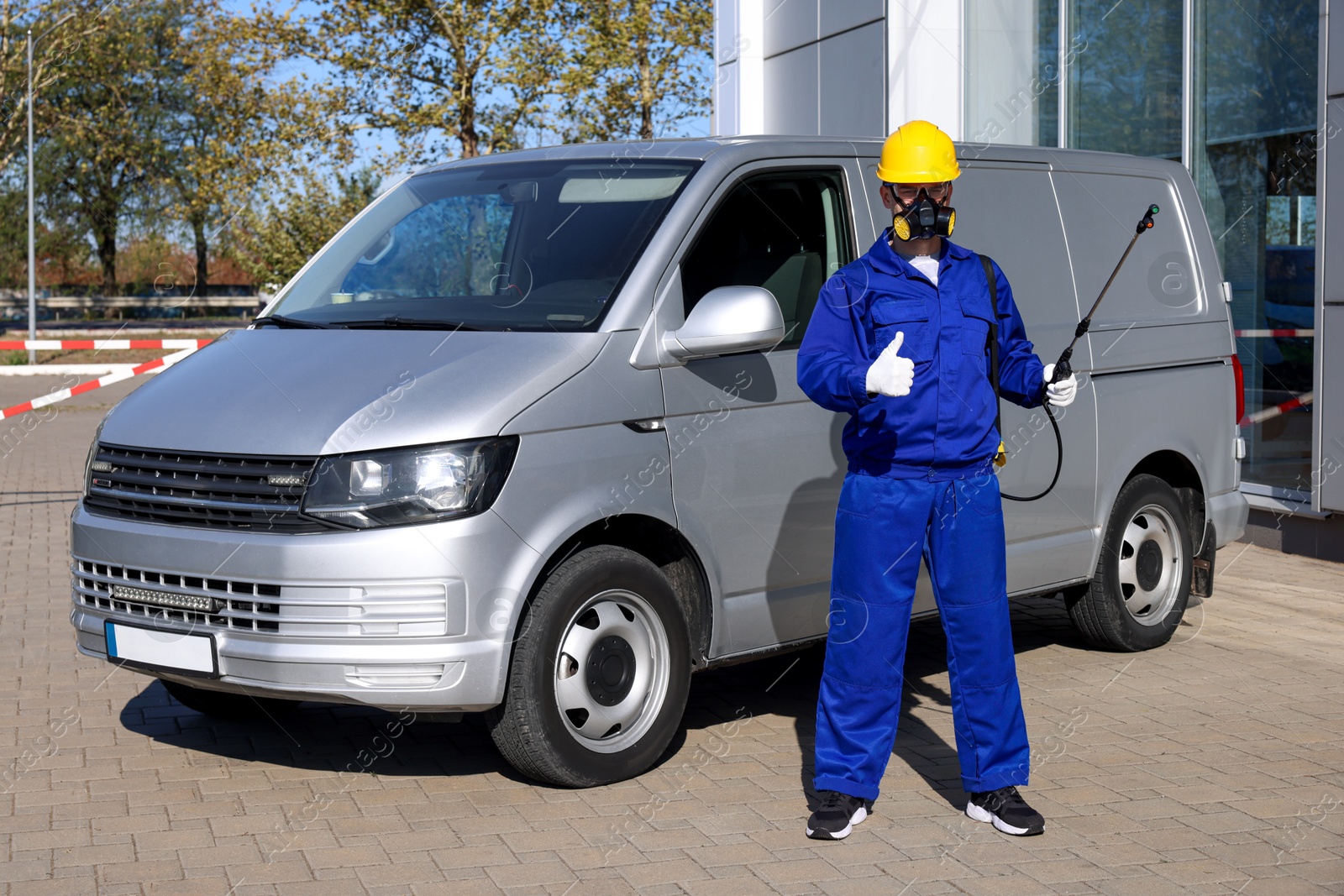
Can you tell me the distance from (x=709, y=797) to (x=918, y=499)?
1.24 meters

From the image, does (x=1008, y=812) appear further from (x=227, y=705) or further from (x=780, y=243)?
(x=227, y=705)

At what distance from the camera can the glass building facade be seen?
34.0 ft

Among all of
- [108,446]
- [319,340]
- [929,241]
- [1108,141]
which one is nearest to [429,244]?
[319,340]

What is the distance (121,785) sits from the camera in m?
5.19

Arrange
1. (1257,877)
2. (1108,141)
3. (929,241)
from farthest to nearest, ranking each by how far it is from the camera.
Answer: (1108,141), (929,241), (1257,877)

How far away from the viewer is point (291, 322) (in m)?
5.55

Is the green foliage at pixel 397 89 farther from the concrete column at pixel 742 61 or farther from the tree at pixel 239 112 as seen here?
the concrete column at pixel 742 61

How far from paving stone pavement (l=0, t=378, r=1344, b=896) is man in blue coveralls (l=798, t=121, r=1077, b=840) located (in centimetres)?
24

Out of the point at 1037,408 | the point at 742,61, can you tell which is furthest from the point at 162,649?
the point at 742,61

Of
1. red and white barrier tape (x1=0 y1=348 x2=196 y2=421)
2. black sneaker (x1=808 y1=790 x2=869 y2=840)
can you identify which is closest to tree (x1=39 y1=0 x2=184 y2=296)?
A: red and white barrier tape (x1=0 y1=348 x2=196 y2=421)

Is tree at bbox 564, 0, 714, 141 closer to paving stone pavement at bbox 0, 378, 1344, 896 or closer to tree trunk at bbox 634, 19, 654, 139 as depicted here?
tree trunk at bbox 634, 19, 654, 139

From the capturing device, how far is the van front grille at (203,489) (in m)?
4.59

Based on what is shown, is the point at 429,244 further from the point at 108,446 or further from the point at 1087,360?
the point at 1087,360

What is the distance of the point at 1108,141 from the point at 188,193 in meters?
42.1
